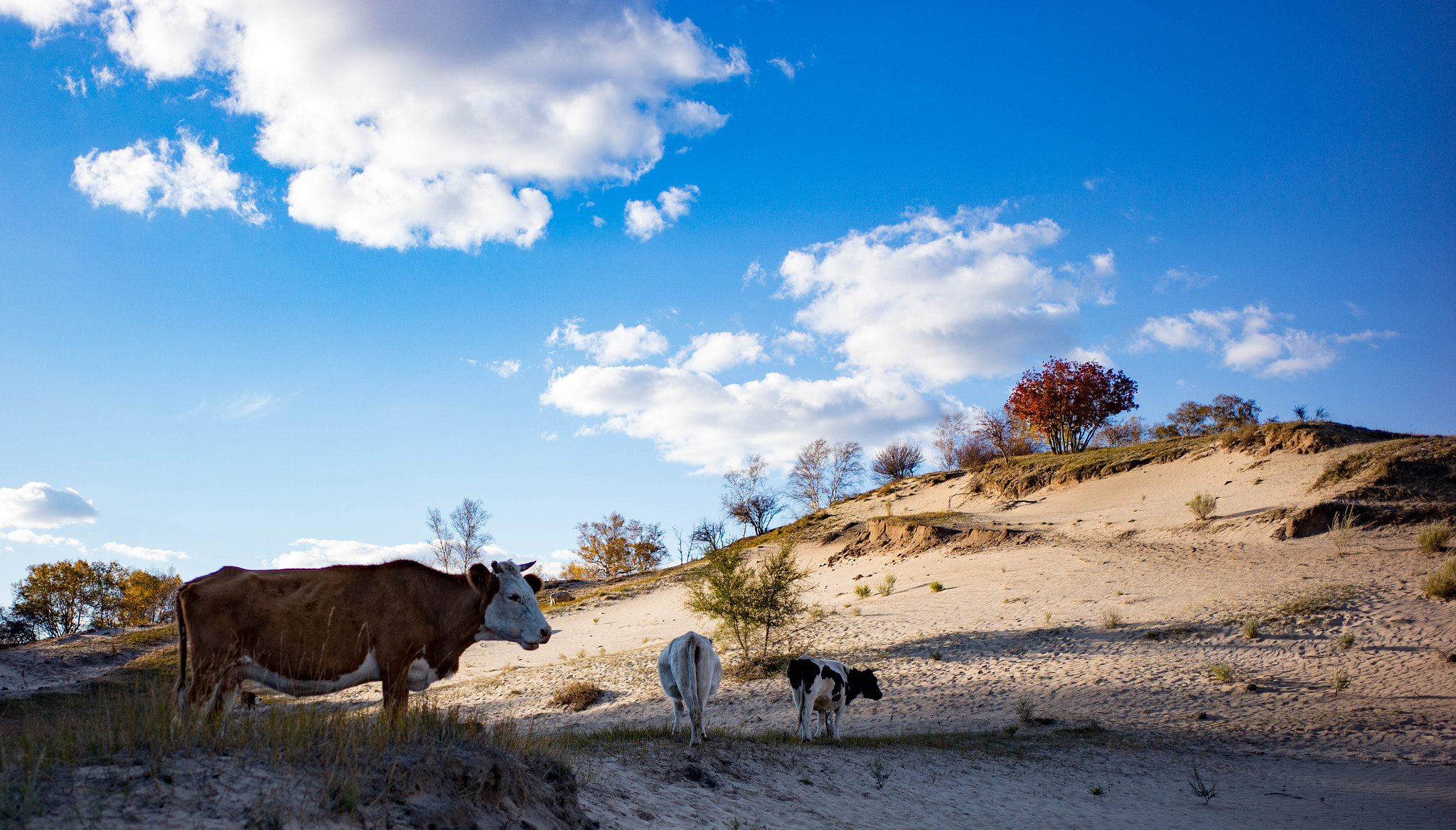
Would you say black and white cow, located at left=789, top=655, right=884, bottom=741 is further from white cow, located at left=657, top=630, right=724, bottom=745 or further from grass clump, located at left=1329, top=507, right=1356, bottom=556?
grass clump, located at left=1329, top=507, right=1356, bottom=556

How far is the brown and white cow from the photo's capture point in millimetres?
5707

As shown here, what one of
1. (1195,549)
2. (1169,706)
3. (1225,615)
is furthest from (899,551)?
(1169,706)

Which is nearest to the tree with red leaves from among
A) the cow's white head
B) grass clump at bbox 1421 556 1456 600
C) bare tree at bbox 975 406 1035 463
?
bare tree at bbox 975 406 1035 463

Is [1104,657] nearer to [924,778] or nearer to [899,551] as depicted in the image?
[924,778]

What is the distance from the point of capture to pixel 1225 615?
21.1 m

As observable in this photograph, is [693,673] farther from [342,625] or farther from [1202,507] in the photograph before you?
[1202,507]

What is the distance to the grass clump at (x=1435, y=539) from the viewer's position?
22.7 m

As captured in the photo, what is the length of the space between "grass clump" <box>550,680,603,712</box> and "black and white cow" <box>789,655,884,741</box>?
887 cm

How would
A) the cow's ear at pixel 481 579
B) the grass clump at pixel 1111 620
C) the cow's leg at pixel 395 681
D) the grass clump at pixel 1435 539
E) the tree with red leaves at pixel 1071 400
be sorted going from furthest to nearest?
the tree with red leaves at pixel 1071 400 → the grass clump at pixel 1435 539 → the grass clump at pixel 1111 620 → the cow's ear at pixel 481 579 → the cow's leg at pixel 395 681

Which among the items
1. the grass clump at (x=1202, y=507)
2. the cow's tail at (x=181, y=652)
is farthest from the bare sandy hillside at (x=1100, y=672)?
the cow's tail at (x=181, y=652)

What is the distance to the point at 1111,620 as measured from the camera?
21734 mm

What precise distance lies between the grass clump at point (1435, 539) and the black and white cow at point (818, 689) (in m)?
21.1

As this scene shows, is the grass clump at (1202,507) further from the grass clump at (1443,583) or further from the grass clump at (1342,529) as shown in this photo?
the grass clump at (1443,583)

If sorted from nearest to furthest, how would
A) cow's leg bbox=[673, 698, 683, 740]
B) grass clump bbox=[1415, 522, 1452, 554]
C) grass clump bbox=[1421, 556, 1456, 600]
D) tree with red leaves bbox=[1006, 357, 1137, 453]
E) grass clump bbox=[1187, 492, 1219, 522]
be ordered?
1. cow's leg bbox=[673, 698, 683, 740]
2. grass clump bbox=[1421, 556, 1456, 600]
3. grass clump bbox=[1415, 522, 1452, 554]
4. grass clump bbox=[1187, 492, 1219, 522]
5. tree with red leaves bbox=[1006, 357, 1137, 453]
